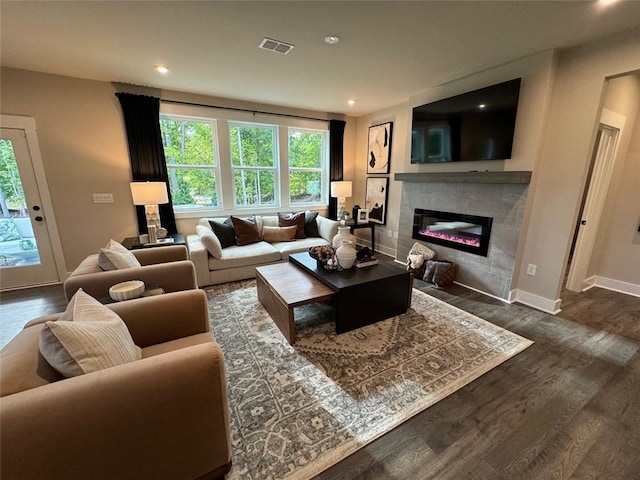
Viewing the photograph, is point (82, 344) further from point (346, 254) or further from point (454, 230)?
point (454, 230)

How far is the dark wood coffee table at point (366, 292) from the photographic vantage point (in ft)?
7.37

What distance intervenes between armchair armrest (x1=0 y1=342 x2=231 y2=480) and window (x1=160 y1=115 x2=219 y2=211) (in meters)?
3.48

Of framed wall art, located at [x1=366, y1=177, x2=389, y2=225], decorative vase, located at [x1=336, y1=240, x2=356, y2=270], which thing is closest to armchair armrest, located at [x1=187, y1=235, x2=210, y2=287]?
decorative vase, located at [x1=336, y1=240, x2=356, y2=270]

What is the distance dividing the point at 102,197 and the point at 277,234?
2280mm

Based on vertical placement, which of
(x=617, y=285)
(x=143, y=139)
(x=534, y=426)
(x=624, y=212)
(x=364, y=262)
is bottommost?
(x=534, y=426)

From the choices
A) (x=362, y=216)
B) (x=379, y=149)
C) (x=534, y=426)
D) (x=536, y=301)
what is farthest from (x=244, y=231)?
(x=536, y=301)

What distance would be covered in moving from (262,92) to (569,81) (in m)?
3.32

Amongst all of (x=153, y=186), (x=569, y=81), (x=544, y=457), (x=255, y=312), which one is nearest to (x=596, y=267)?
(x=569, y=81)

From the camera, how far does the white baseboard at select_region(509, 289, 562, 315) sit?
2.69m

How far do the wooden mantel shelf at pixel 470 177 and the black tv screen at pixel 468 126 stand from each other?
17cm

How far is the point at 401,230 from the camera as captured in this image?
4.14 metres

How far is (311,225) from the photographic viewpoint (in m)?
4.24

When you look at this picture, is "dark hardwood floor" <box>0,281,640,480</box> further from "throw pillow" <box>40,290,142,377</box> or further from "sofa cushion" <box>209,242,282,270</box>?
"sofa cushion" <box>209,242,282,270</box>

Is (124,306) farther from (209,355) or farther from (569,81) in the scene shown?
(569,81)
